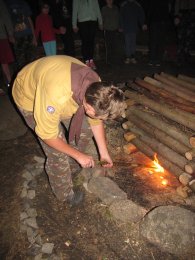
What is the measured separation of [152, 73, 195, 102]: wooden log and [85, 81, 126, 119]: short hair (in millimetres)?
2624

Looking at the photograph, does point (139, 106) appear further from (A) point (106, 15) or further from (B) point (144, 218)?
(A) point (106, 15)

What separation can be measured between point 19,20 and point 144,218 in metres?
7.03

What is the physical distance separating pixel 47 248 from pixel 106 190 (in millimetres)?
1205

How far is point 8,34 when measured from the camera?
291 inches

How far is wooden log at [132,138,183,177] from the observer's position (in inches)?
168

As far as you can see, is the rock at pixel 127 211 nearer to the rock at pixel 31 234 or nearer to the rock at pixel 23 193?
the rock at pixel 31 234

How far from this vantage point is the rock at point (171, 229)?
3307mm

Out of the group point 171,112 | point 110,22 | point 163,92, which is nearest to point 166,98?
point 163,92

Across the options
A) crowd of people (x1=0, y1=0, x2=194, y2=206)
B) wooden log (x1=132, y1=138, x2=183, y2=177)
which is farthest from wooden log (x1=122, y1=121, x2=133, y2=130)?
crowd of people (x1=0, y1=0, x2=194, y2=206)

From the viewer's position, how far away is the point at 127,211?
12.3 feet

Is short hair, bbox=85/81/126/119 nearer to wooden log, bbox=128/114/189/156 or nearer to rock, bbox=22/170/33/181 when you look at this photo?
wooden log, bbox=128/114/189/156

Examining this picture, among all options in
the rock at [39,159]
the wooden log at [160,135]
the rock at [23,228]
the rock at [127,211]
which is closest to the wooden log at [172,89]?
the wooden log at [160,135]

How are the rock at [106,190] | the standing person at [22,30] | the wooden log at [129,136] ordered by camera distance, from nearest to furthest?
the rock at [106,190], the wooden log at [129,136], the standing person at [22,30]

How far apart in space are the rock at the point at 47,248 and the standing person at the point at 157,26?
315 inches
